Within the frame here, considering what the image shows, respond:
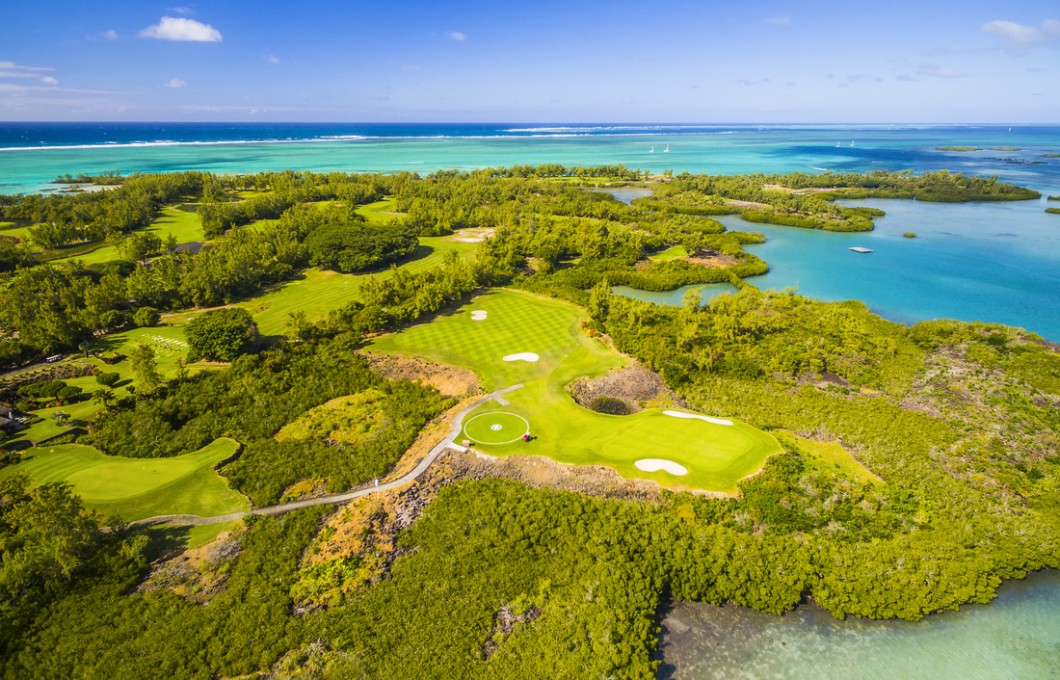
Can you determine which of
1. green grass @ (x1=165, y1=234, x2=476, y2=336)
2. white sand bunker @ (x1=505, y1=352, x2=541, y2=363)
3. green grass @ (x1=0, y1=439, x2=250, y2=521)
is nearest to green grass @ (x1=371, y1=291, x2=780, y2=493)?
white sand bunker @ (x1=505, y1=352, x2=541, y2=363)

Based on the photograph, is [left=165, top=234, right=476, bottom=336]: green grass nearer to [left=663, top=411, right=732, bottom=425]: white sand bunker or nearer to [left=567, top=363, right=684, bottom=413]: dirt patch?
[left=567, top=363, right=684, bottom=413]: dirt patch

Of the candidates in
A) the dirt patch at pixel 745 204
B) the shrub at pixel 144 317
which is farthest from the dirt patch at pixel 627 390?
the dirt patch at pixel 745 204

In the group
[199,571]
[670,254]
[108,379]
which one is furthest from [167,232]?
[670,254]

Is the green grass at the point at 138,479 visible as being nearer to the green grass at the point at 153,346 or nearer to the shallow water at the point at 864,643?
the green grass at the point at 153,346

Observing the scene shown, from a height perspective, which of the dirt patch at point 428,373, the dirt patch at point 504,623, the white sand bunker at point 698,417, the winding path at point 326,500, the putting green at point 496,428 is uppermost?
the dirt patch at point 428,373

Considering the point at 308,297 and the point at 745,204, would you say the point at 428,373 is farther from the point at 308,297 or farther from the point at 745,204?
the point at 745,204

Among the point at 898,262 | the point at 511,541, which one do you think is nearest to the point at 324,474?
the point at 511,541
